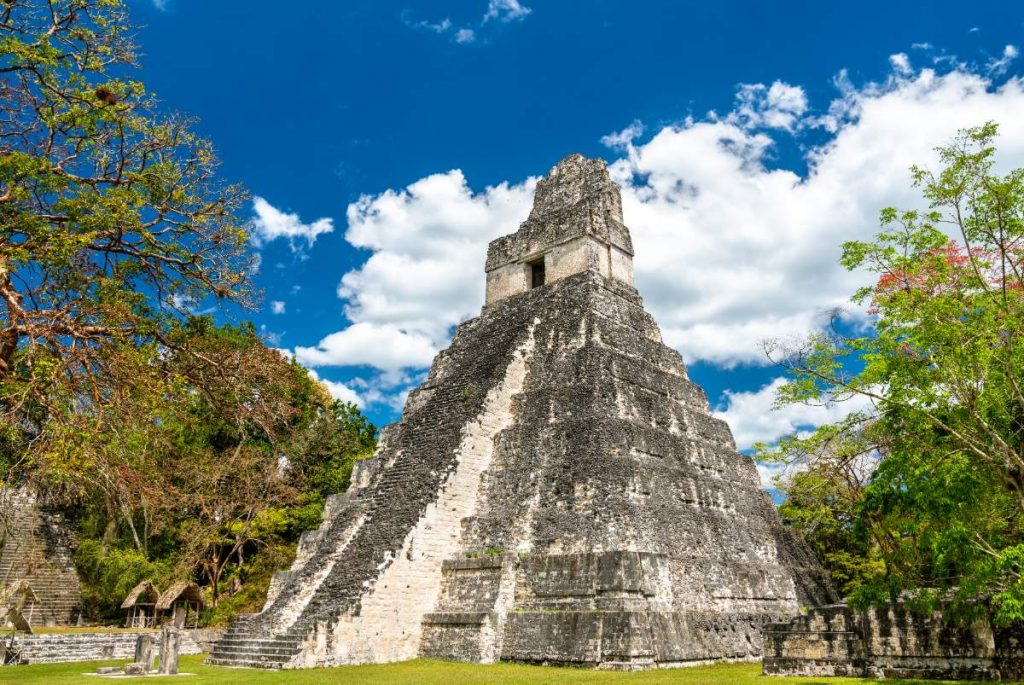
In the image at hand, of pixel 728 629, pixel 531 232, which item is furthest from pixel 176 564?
pixel 728 629

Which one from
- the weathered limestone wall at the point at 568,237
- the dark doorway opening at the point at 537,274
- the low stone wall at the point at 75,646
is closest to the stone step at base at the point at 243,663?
the low stone wall at the point at 75,646

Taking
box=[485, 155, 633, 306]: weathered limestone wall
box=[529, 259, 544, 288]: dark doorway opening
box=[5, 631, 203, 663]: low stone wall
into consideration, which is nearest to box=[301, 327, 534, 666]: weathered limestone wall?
box=[485, 155, 633, 306]: weathered limestone wall

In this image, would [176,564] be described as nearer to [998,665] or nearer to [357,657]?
[357,657]

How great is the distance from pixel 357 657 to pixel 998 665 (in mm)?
9780

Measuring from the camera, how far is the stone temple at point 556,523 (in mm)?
12734

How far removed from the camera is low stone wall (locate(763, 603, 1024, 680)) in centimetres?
922

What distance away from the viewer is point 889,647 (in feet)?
33.5

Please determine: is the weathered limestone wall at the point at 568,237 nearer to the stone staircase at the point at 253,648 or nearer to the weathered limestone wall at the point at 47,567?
the stone staircase at the point at 253,648

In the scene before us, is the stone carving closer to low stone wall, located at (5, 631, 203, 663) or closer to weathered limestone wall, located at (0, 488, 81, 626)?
low stone wall, located at (5, 631, 203, 663)

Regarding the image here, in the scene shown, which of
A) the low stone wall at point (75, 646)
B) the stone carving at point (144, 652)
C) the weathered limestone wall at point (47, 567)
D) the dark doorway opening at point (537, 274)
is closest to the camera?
the stone carving at point (144, 652)

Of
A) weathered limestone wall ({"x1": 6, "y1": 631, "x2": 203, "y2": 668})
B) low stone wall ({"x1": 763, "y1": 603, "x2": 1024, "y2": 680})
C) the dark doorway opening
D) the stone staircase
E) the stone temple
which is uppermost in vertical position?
the dark doorway opening

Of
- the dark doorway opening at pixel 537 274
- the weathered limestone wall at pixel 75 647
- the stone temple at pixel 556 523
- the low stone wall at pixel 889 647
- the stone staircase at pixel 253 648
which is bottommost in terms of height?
the weathered limestone wall at pixel 75 647

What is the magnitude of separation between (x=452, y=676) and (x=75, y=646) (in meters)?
10.6

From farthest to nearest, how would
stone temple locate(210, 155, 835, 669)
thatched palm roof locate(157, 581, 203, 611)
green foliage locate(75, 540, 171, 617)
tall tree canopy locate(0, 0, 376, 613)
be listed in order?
green foliage locate(75, 540, 171, 617)
thatched palm roof locate(157, 581, 203, 611)
stone temple locate(210, 155, 835, 669)
tall tree canopy locate(0, 0, 376, 613)
